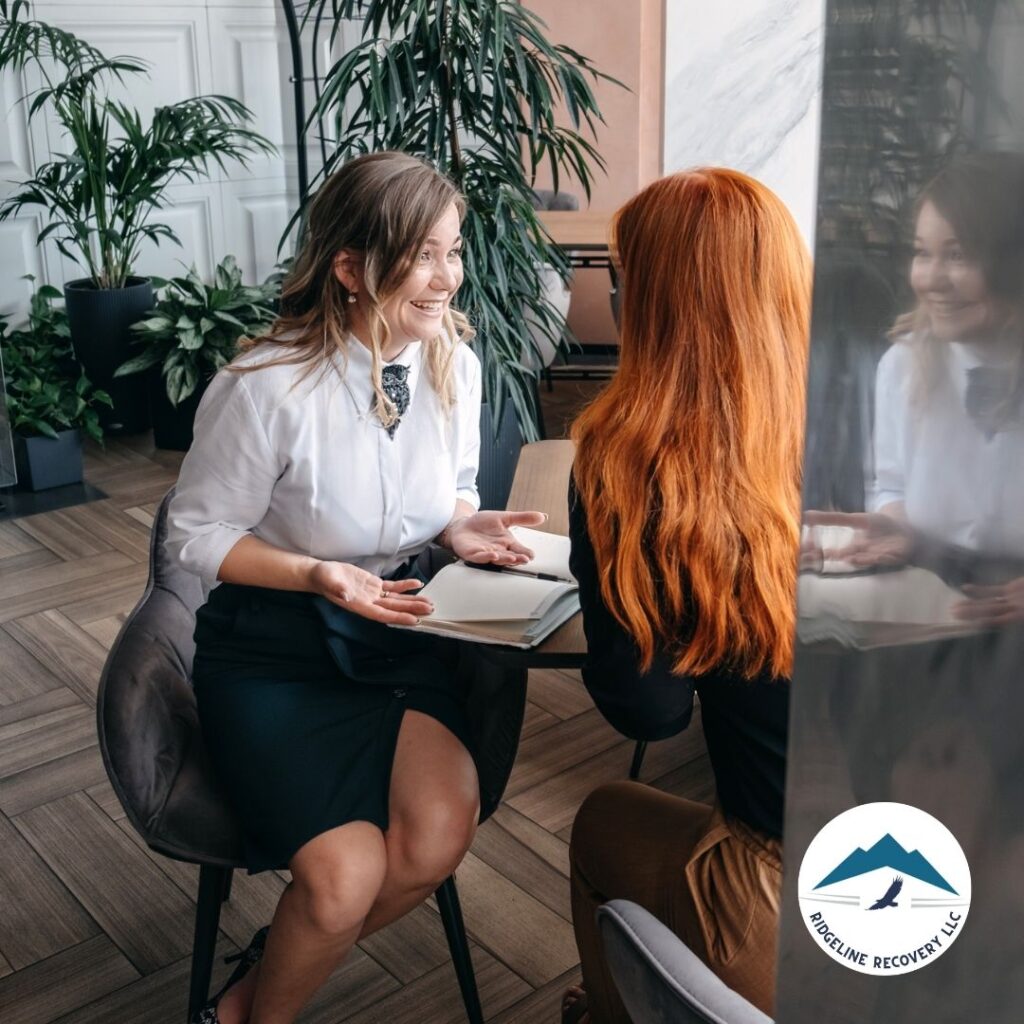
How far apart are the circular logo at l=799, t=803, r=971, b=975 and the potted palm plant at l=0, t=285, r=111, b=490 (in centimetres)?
415

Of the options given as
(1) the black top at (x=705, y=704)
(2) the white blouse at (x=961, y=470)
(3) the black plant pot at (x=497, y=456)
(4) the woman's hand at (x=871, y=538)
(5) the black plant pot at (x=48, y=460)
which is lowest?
(5) the black plant pot at (x=48, y=460)

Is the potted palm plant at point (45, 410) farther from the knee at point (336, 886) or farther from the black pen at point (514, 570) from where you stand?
the knee at point (336, 886)

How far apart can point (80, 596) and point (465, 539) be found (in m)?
1.89

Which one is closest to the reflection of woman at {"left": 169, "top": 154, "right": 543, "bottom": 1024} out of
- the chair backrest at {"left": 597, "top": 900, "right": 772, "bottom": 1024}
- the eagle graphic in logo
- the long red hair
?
the long red hair

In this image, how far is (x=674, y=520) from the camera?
1.21 m

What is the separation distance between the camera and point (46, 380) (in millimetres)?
4305

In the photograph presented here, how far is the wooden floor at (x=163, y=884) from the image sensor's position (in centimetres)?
186

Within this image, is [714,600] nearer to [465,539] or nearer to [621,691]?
[621,691]

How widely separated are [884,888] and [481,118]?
123 inches

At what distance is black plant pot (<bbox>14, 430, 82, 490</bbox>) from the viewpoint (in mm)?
4035

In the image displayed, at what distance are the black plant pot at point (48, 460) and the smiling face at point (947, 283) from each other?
4211mm

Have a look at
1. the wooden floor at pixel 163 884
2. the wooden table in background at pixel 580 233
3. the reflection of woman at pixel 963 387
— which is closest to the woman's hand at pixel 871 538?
the reflection of woman at pixel 963 387

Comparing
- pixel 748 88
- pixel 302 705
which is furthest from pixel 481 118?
pixel 302 705

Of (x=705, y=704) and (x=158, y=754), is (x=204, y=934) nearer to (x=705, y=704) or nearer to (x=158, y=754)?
(x=158, y=754)
